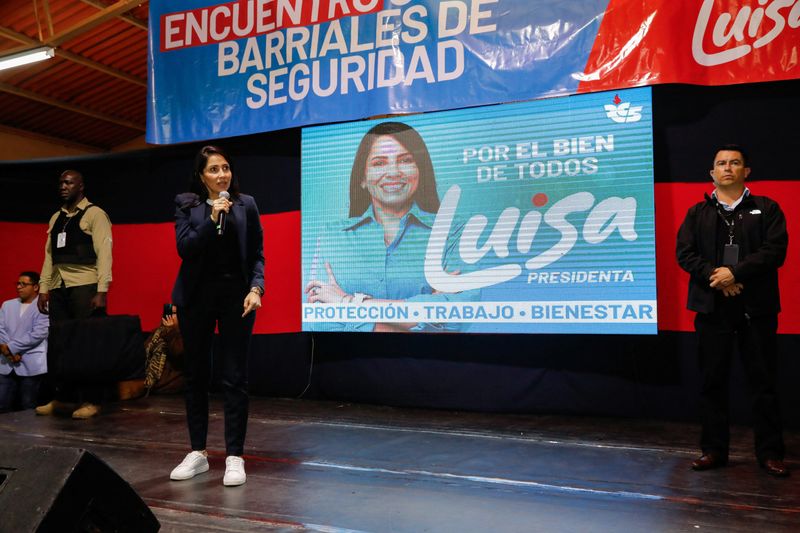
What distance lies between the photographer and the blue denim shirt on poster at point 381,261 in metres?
4.12

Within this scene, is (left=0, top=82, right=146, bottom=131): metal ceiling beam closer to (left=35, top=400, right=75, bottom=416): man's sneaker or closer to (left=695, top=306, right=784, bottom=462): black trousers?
(left=35, top=400, right=75, bottom=416): man's sneaker

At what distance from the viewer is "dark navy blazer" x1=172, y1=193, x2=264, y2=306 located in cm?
252

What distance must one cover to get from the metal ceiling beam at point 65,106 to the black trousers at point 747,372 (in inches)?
396

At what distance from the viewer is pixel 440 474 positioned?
282 cm

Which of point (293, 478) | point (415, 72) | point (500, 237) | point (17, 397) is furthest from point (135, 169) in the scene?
point (293, 478)

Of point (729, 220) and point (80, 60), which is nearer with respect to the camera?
point (729, 220)

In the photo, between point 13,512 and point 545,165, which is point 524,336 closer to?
point 545,165

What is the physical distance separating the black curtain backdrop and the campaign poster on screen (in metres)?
0.32

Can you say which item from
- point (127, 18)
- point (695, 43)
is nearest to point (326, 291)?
point (695, 43)

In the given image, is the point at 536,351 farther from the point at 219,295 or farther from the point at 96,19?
the point at 96,19

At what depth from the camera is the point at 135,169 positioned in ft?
18.3

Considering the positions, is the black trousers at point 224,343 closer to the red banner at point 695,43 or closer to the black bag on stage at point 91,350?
the black bag on stage at point 91,350

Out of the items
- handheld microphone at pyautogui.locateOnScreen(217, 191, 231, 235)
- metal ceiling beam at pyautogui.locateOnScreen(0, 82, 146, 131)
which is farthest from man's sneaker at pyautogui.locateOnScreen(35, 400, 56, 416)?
metal ceiling beam at pyautogui.locateOnScreen(0, 82, 146, 131)

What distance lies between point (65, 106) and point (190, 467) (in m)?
9.48
